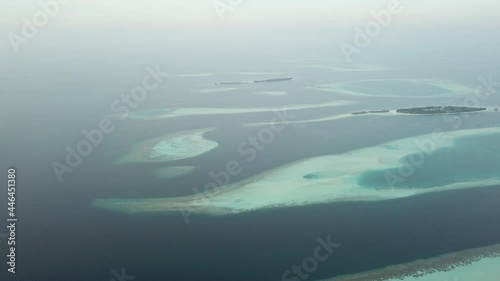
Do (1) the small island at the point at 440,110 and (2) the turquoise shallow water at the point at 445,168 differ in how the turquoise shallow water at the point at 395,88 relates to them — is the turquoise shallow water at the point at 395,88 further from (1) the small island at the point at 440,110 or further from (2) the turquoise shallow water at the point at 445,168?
(2) the turquoise shallow water at the point at 445,168

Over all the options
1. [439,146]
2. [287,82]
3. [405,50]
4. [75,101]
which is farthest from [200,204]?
[405,50]

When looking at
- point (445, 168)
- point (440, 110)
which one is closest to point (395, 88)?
point (440, 110)

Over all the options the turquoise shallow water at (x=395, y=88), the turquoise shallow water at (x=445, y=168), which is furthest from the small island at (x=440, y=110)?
the turquoise shallow water at (x=445, y=168)

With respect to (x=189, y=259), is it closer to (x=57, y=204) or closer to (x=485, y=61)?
(x=57, y=204)

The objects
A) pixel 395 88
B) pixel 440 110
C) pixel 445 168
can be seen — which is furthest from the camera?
pixel 395 88

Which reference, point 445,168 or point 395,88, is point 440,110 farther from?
point 445,168

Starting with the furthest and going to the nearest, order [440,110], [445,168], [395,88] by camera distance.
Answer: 1. [395,88]
2. [440,110]
3. [445,168]

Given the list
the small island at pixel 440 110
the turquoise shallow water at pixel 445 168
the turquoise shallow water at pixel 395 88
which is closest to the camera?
the turquoise shallow water at pixel 445 168

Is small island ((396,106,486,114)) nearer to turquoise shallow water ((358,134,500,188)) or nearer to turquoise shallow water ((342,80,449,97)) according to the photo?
turquoise shallow water ((342,80,449,97))
